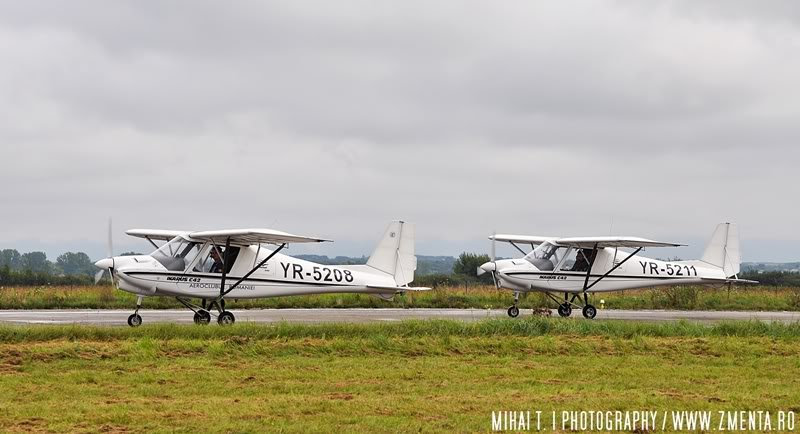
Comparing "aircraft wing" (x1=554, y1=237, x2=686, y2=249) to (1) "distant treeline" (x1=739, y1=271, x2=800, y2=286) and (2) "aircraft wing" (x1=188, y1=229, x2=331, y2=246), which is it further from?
(1) "distant treeline" (x1=739, y1=271, x2=800, y2=286)

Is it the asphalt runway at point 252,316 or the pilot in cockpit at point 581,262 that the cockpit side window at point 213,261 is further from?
the pilot in cockpit at point 581,262

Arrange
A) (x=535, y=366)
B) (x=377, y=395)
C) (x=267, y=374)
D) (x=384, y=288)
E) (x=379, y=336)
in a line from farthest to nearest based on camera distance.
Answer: (x=384, y=288) < (x=379, y=336) < (x=535, y=366) < (x=267, y=374) < (x=377, y=395)

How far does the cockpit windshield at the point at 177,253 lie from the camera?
25.5 meters

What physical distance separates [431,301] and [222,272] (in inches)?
641

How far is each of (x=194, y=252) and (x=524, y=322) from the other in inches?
385

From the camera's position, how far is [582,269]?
109ft

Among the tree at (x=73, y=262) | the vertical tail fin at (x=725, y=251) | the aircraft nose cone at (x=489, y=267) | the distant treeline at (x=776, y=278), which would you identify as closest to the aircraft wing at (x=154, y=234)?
the aircraft nose cone at (x=489, y=267)

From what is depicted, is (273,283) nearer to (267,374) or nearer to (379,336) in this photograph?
(379,336)

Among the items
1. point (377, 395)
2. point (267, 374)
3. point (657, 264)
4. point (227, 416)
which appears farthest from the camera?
point (657, 264)

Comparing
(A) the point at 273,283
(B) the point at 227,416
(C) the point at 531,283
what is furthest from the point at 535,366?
(C) the point at 531,283

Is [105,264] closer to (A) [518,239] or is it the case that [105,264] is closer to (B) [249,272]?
(B) [249,272]

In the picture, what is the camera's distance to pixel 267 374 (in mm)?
15094

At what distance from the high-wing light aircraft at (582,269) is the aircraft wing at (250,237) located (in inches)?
362

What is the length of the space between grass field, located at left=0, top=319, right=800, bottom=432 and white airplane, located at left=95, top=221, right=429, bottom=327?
4.87 metres
